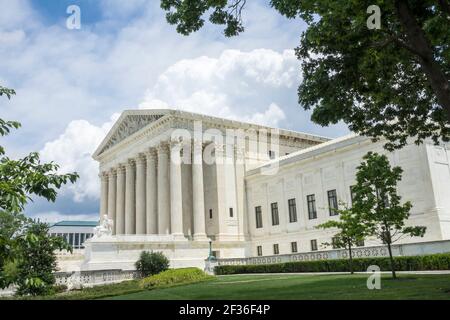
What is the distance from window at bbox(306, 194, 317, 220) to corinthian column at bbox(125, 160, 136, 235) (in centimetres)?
2553

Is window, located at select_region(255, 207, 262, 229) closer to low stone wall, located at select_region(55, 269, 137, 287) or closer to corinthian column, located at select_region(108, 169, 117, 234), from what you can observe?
low stone wall, located at select_region(55, 269, 137, 287)

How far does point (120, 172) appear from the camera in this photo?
65.6 metres

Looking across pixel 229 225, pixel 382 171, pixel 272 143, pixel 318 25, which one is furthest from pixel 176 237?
pixel 318 25

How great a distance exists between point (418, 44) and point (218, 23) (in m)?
6.66

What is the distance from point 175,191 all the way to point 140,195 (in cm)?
922

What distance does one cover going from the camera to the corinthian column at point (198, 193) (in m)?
51.0

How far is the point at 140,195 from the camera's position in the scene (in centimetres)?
5872

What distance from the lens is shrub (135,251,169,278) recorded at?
3569 centimetres

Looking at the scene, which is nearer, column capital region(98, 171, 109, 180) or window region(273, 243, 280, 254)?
window region(273, 243, 280, 254)

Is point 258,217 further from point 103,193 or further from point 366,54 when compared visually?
point 366,54

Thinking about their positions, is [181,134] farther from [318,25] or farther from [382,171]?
[318,25]

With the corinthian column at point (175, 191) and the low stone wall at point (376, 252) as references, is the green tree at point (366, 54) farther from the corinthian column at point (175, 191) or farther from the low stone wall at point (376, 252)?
the corinthian column at point (175, 191)

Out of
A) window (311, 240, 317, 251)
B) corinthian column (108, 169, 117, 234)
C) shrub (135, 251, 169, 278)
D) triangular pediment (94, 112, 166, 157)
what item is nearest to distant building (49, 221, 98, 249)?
triangular pediment (94, 112, 166, 157)

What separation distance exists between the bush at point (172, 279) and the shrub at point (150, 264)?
24.8 ft
